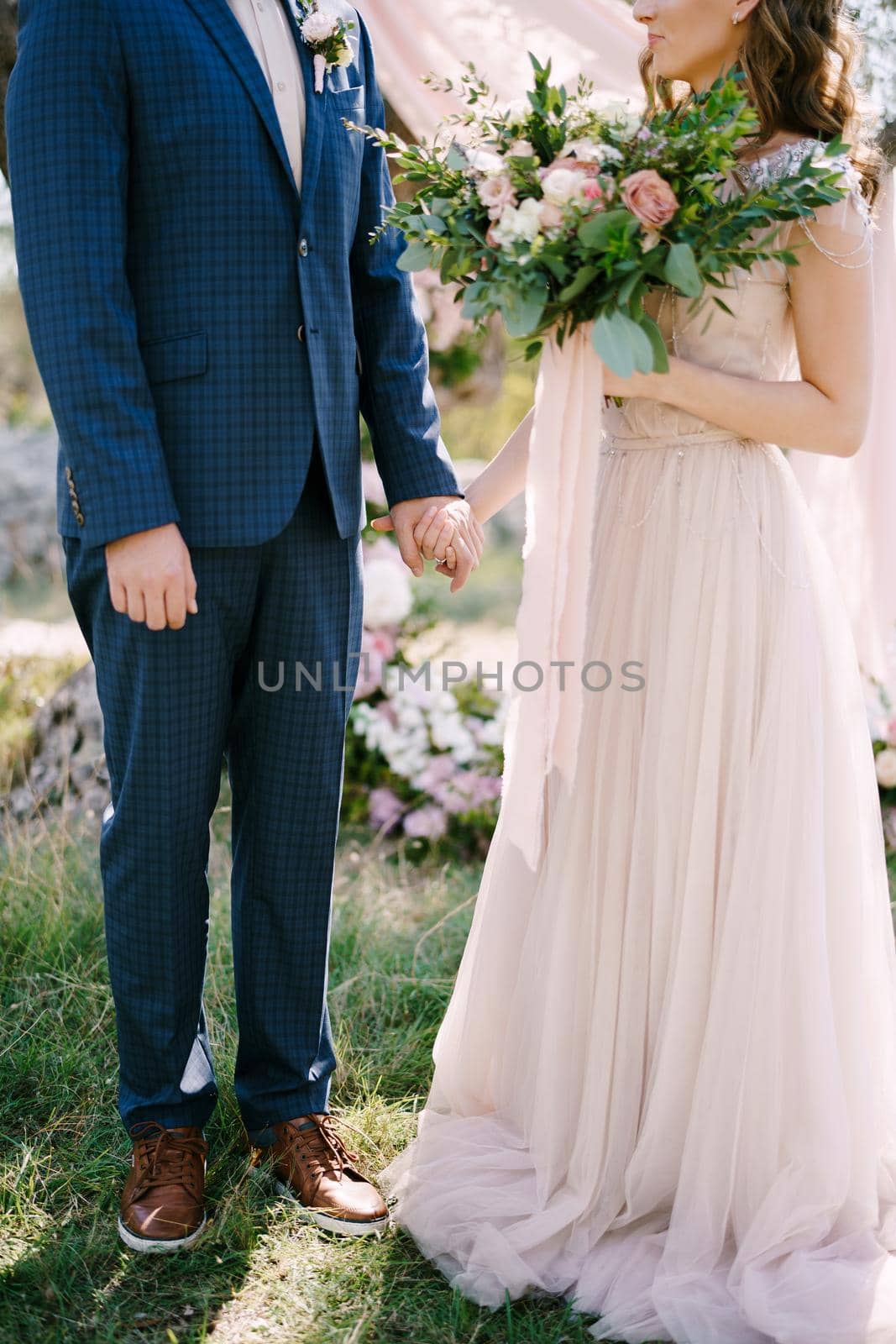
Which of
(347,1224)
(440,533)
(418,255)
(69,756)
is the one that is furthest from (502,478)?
(69,756)

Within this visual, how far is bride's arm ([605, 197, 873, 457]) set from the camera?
6.48 feet

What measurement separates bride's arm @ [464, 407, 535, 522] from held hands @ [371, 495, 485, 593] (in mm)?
48

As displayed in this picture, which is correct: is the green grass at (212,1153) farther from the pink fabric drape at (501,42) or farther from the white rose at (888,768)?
the pink fabric drape at (501,42)

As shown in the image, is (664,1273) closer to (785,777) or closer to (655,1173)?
(655,1173)

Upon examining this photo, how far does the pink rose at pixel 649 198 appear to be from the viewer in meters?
1.74

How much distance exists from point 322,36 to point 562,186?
620 millimetres

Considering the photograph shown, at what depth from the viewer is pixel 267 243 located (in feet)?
6.54

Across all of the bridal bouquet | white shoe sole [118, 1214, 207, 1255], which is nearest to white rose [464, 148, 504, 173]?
the bridal bouquet

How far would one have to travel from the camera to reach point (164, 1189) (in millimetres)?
2201

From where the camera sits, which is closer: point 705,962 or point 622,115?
point 622,115

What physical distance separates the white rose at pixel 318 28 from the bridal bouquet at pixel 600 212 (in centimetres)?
32

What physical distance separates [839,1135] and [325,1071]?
1012 mm

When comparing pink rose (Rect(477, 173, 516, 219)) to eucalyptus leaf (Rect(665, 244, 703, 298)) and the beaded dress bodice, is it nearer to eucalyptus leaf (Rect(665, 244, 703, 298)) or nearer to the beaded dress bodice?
eucalyptus leaf (Rect(665, 244, 703, 298))

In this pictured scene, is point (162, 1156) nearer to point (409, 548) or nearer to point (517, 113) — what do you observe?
point (409, 548)
